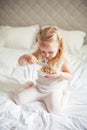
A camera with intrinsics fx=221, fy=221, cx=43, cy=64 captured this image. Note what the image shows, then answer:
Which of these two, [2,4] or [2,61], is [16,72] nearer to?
[2,61]

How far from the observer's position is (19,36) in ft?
8.14

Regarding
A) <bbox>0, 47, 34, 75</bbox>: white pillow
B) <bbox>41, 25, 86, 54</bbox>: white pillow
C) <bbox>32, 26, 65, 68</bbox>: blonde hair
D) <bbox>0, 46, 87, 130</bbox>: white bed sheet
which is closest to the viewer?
<bbox>0, 46, 87, 130</bbox>: white bed sheet

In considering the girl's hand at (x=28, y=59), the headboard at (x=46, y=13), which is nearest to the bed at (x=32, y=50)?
the headboard at (x=46, y=13)

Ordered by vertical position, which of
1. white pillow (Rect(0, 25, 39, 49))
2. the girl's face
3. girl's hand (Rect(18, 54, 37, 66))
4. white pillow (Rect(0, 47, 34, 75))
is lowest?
white pillow (Rect(0, 47, 34, 75))

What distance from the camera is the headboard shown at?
247 cm

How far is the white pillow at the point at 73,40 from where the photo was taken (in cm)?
235

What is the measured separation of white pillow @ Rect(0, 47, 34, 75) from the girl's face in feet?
1.66

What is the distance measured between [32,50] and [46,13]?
503 mm

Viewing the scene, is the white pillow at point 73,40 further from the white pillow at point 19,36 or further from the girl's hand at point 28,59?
the girl's hand at point 28,59

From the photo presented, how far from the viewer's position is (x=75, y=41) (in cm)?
237

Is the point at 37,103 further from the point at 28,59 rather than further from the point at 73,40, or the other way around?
the point at 73,40

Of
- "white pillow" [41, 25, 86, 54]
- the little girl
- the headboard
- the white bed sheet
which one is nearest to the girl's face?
the little girl

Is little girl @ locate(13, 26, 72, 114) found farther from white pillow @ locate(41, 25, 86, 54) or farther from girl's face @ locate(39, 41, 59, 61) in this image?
white pillow @ locate(41, 25, 86, 54)

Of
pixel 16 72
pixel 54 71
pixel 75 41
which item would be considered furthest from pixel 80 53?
pixel 54 71
